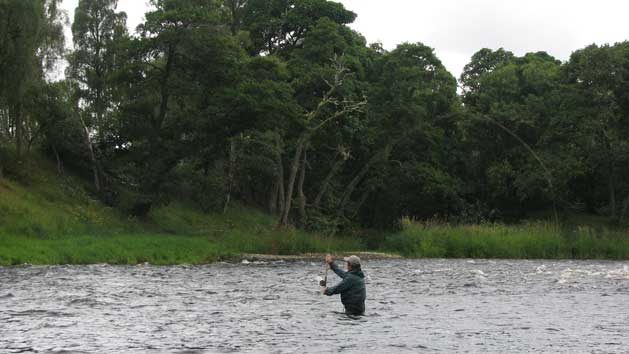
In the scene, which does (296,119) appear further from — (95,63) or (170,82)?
(95,63)

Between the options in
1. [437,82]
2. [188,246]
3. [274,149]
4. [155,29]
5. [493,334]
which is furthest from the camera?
[437,82]

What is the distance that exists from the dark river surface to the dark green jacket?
38 centimetres

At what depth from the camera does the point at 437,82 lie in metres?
66.6

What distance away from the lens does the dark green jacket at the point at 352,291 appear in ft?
67.3

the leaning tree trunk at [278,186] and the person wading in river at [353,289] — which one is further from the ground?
the leaning tree trunk at [278,186]

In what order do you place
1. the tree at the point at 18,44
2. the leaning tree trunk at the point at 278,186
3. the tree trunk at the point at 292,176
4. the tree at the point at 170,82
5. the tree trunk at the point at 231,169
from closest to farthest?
the tree at the point at 18,44 → the tree at the point at 170,82 → the tree trunk at the point at 292,176 → the leaning tree trunk at the point at 278,186 → the tree trunk at the point at 231,169

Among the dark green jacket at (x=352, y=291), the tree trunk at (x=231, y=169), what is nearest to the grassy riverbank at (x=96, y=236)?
the tree trunk at (x=231, y=169)

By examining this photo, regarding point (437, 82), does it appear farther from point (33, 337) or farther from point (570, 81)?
point (33, 337)

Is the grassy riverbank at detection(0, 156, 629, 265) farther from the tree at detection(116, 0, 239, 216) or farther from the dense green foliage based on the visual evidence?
the tree at detection(116, 0, 239, 216)

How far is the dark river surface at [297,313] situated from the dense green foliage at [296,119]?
57.7ft

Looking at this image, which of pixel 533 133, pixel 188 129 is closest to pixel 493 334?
pixel 188 129

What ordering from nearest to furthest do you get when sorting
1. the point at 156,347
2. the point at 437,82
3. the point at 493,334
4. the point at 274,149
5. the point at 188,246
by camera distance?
the point at 156,347
the point at 493,334
the point at 188,246
the point at 274,149
the point at 437,82

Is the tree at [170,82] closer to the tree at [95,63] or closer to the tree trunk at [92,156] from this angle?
the tree trunk at [92,156]

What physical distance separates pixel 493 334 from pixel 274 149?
4231 cm
